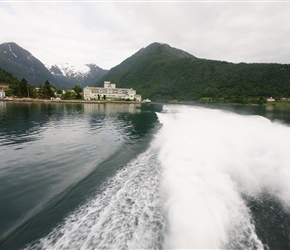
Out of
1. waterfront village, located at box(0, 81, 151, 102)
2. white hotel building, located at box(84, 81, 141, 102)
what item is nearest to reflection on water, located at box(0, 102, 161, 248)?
waterfront village, located at box(0, 81, 151, 102)

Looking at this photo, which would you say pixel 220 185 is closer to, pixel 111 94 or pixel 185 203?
pixel 185 203

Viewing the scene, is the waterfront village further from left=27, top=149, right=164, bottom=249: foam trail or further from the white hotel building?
left=27, top=149, right=164, bottom=249: foam trail

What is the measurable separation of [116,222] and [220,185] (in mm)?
5158

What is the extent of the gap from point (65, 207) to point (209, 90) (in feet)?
647

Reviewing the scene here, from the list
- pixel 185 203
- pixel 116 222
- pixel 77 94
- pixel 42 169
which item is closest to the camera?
pixel 116 222

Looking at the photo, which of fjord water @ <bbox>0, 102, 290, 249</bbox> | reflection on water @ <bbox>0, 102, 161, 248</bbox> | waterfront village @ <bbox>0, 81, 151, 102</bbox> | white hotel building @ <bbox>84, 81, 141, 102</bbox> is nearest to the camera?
fjord water @ <bbox>0, 102, 290, 249</bbox>

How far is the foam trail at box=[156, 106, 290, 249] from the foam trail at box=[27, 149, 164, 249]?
64cm

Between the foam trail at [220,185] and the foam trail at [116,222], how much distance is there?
0.64 m

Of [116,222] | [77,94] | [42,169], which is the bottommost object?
[42,169]

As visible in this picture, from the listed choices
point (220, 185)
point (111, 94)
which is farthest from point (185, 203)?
point (111, 94)

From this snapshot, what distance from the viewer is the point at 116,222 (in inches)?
250

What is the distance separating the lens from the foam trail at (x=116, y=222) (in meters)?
5.42

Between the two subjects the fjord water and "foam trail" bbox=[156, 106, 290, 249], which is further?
the fjord water

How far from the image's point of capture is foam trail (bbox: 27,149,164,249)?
5.42 m
